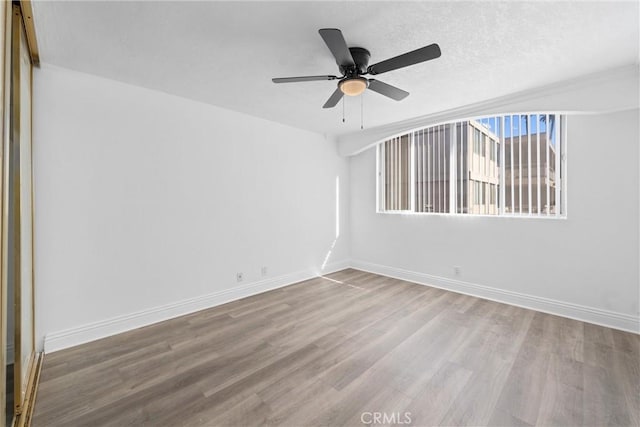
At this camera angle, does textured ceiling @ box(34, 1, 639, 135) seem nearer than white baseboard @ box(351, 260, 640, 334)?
Yes

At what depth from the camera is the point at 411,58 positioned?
1816mm

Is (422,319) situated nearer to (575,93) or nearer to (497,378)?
(497,378)

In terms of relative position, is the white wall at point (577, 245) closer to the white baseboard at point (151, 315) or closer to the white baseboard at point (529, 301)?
the white baseboard at point (529, 301)

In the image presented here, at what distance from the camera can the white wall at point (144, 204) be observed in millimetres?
2344

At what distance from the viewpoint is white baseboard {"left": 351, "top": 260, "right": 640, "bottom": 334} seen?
268cm

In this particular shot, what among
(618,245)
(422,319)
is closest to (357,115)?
(422,319)

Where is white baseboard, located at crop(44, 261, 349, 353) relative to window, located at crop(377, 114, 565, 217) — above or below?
below

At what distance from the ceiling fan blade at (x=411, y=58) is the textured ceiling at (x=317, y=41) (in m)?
0.23

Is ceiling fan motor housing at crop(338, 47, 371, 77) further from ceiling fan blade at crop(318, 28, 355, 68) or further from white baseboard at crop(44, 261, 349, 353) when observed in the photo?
white baseboard at crop(44, 261, 349, 353)

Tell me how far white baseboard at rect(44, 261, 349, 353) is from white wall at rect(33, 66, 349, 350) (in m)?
0.01

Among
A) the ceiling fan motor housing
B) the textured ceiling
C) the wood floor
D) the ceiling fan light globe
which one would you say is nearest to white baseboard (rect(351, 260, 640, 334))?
the wood floor

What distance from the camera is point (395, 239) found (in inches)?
179

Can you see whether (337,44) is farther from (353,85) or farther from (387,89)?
(387,89)

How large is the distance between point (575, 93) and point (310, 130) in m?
3.25
